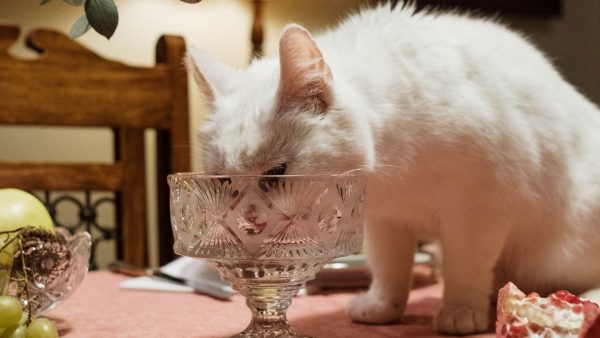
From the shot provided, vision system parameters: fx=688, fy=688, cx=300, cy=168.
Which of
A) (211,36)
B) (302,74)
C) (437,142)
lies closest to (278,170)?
(302,74)

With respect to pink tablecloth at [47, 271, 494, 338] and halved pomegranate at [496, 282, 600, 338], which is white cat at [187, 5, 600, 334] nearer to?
pink tablecloth at [47, 271, 494, 338]

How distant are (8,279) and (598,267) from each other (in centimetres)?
78

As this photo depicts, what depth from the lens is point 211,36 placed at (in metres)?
2.10

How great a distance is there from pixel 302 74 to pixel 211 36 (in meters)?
1.40

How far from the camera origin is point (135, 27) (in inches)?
80.0

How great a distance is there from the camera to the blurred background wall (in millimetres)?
1950

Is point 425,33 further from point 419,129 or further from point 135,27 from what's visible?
point 135,27

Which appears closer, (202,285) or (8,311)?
(8,311)

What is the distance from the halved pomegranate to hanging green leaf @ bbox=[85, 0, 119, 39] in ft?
1.32

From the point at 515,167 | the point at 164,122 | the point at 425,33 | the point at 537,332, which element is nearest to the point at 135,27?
the point at 164,122

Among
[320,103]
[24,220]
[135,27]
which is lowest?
[24,220]

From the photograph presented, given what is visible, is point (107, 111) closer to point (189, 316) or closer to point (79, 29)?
point (189, 316)

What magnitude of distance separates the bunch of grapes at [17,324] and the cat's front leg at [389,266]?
417mm

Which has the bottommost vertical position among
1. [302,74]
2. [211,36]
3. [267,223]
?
[267,223]
